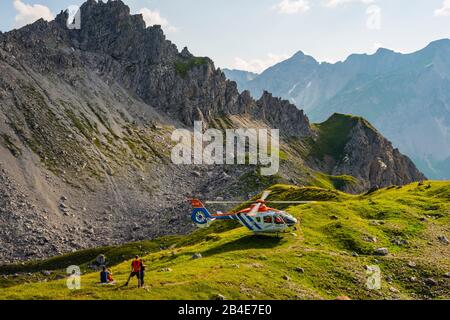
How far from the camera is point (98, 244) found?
4043 inches

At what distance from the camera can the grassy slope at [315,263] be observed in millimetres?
31359

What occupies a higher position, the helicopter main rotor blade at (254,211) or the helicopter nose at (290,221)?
the helicopter main rotor blade at (254,211)

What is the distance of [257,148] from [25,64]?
8977 cm

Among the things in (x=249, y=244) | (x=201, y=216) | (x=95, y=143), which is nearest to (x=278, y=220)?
(x=249, y=244)

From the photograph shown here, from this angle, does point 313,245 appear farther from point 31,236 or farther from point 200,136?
point 200,136

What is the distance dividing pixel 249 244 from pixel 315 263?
8813 mm

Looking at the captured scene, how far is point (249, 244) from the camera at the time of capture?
45.9m

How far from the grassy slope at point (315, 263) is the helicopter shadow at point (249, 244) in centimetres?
11

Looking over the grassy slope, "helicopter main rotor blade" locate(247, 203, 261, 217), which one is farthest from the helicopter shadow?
"helicopter main rotor blade" locate(247, 203, 261, 217)

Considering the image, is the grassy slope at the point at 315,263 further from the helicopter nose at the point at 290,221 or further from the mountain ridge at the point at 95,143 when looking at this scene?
the mountain ridge at the point at 95,143

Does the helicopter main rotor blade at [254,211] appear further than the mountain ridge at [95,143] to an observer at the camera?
No

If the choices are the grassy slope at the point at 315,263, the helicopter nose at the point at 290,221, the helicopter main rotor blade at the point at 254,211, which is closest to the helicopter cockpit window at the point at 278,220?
the helicopter nose at the point at 290,221

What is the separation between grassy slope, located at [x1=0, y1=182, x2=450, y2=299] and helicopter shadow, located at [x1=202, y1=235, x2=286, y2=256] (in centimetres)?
11

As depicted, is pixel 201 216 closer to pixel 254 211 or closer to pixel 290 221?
pixel 254 211
